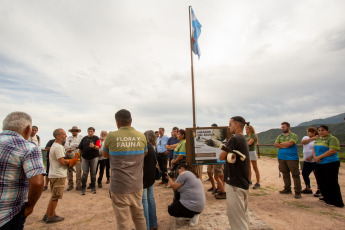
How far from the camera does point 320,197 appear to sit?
545 cm

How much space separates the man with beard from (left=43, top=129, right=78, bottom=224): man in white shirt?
5.81 metres

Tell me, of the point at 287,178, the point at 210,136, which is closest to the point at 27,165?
the point at 210,136

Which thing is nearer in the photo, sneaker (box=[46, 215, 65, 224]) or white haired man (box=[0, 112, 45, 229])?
white haired man (box=[0, 112, 45, 229])

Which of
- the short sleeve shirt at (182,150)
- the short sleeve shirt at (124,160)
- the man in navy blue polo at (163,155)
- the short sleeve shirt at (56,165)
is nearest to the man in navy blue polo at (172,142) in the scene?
the man in navy blue polo at (163,155)

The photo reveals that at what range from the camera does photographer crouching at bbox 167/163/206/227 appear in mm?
3611

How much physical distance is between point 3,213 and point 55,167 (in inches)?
106

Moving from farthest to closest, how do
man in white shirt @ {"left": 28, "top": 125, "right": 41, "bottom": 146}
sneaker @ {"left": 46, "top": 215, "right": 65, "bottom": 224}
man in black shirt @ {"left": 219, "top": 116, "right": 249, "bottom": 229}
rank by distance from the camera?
man in white shirt @ {"left": 28, "top": 125, "right": 41, "bottom": 146}, sneaker @ {"left": 46, "top": 215, "right": 65, "bottom": 224}, man in black shirt @ {"left": 219, "top": 116, "right": 249, "bottom": 229}

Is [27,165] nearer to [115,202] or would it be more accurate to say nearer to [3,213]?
[3,213]

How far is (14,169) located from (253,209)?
4.87 metres

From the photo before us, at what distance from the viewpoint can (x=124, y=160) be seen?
268 cm

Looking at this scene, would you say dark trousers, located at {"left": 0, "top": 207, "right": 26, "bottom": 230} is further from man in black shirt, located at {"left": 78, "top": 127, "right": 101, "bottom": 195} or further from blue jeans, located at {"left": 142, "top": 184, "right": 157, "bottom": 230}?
man in black shirt, located at {"left": 78, "top": 127, "right": 101, "bottom": 195}

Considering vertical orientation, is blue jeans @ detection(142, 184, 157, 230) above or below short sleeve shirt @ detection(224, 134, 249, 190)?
below

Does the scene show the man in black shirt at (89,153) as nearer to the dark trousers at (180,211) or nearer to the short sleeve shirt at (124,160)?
the dark trousers at (180,211)

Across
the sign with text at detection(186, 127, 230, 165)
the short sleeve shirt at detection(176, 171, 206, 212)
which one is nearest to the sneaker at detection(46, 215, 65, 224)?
the short sleeve shirt at detection(176, 171, 206, 212)
